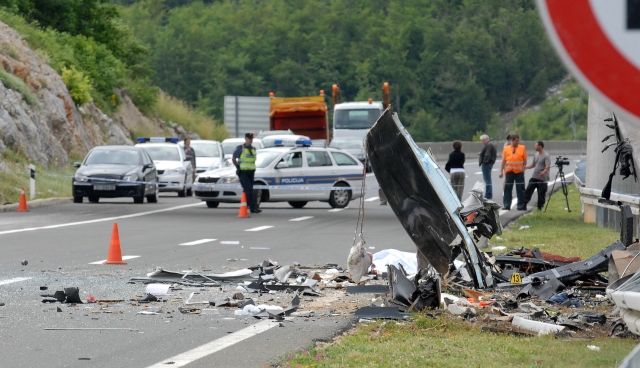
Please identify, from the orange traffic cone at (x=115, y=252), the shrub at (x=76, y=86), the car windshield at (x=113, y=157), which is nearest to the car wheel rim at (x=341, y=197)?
the car windshield at (x=113, y=157)

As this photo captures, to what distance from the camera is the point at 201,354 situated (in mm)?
8961

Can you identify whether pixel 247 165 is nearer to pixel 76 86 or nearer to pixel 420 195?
pixel 420 195

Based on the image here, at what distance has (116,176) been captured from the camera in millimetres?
32969

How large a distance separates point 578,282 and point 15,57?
33860 millimetres

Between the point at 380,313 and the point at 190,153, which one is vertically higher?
the point at 190,153

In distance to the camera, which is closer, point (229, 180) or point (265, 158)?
point (229, 180)

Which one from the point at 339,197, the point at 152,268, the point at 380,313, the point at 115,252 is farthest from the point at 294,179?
the point at 380,313

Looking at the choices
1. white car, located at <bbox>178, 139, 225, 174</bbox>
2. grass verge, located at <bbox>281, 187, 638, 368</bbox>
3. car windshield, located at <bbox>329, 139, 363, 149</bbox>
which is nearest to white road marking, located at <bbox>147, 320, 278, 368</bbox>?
grass verge, located at <bbox>281, 187, 638, 368</bbox>

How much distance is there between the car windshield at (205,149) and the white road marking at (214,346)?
34.1 meters

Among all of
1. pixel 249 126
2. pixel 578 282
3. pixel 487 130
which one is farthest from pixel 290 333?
pixel 487 130

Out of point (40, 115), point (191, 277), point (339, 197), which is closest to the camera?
point (191, 277)

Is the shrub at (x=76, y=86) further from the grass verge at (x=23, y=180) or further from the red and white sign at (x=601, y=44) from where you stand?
the red and white sign at (x=601, y=44)

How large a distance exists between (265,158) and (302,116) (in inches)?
1164

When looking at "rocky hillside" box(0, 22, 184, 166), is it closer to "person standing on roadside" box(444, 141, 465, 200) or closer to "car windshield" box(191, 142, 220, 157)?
"car windshield" box(191, 142, 220, 157)
